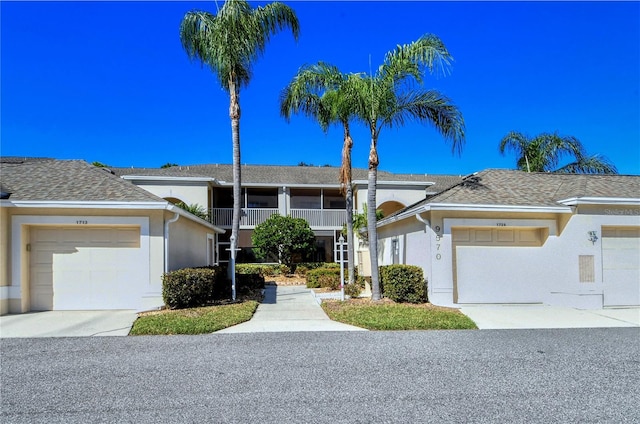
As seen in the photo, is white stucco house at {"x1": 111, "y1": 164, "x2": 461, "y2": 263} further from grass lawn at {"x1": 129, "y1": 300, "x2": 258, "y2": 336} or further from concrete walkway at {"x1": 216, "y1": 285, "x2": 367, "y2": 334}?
grass lawn at {"x1": 129, "y1": 300, "x2": 258, "y2": 336}

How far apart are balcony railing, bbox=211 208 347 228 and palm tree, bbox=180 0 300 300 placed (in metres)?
11.5

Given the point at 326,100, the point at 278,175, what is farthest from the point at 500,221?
the point at 278,175

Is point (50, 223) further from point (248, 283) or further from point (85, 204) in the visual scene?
point (248, 283)

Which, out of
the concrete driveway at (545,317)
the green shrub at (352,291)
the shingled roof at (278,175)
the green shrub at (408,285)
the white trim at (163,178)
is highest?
the shingled roof at (278,175)

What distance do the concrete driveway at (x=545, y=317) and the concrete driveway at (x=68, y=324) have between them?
800 centimetres

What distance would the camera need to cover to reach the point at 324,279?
18.2 m

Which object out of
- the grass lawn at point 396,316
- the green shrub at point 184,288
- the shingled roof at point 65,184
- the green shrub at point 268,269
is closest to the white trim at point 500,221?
the grass lawn at point 396,316

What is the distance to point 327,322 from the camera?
983 cm

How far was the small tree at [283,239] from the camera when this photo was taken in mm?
22328

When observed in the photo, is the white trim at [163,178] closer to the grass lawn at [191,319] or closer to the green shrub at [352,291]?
the green shrub at [352,291]

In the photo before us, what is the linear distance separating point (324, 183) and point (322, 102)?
11.7m

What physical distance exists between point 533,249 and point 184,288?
1006cm

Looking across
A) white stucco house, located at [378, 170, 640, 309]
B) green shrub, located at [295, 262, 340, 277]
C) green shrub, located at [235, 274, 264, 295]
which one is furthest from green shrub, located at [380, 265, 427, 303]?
green shrub, located at [295, 262, 340, 277]

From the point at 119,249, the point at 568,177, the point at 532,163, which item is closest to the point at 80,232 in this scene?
the point at 119,249
